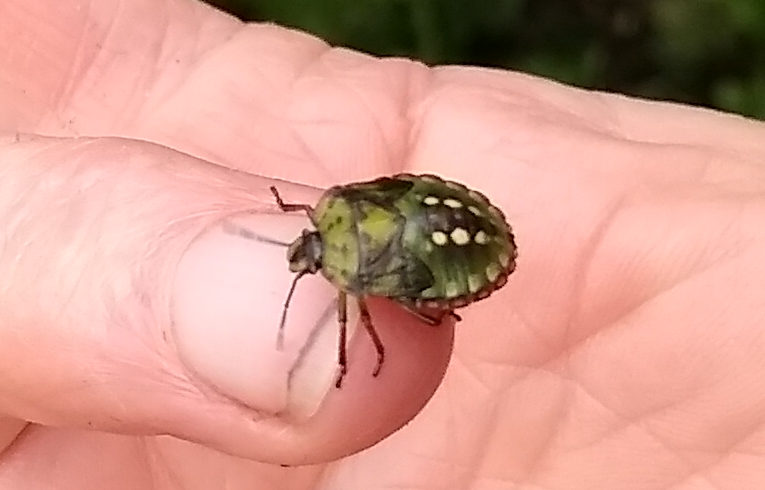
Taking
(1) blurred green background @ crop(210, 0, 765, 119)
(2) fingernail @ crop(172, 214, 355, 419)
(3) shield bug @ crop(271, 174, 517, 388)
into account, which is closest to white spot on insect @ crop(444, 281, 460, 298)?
(3) shield bug @ crop(271, 174, 517, 388)

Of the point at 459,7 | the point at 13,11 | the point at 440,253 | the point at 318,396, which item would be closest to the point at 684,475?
the point at 440,253

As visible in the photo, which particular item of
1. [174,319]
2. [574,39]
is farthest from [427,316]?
[574,39]

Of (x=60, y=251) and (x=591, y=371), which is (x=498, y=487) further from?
(x=60, y=251)

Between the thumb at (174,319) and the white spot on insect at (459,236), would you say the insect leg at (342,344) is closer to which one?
the thumb at (174,319)

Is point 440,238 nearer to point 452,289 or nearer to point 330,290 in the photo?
point 452,289

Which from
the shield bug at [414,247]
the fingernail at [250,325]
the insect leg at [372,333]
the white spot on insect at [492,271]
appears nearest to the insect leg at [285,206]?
the shield bug at [414,247]
